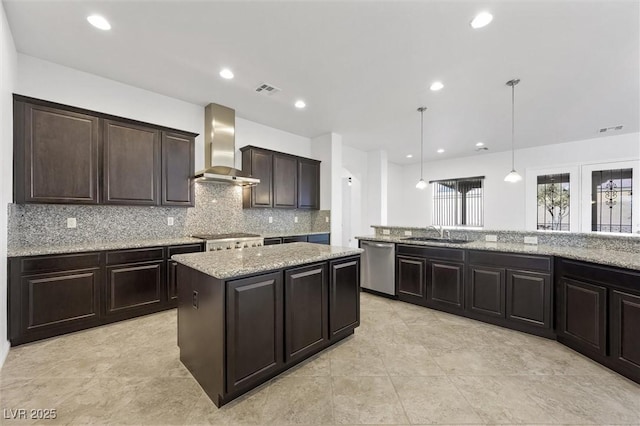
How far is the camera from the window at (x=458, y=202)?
7.37 metres

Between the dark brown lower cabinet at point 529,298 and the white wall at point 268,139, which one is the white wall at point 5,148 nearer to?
the white wall at point 268,139

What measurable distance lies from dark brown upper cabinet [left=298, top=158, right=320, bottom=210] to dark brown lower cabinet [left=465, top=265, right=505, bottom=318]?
10.3 feet

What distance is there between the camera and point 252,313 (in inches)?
70.5

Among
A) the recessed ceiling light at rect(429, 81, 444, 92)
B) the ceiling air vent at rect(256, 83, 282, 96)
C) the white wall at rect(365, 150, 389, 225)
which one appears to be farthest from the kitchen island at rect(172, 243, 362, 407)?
the white wall at rect(365, 150, 389, 225)

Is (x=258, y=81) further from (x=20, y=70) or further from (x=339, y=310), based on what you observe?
(x=339, y=310)

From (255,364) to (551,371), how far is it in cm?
238

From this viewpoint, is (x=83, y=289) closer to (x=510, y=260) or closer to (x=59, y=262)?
(x=59, y=262)

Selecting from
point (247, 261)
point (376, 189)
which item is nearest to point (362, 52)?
point (247, 261)

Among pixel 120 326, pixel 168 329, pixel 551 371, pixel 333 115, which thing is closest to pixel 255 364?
pixel 168 329

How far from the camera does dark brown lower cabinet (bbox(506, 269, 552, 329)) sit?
268 cm

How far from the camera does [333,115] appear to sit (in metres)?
4.46

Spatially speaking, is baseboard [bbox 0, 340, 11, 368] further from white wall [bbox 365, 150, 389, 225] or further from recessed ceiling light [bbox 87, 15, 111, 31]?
white wall [bbox 365, 150, 389, 225]

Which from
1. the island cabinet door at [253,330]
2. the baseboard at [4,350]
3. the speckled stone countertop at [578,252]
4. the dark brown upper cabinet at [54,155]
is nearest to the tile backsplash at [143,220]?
the dark brown upper cabinet at [54,155]

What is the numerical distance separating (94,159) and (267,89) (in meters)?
2.21
